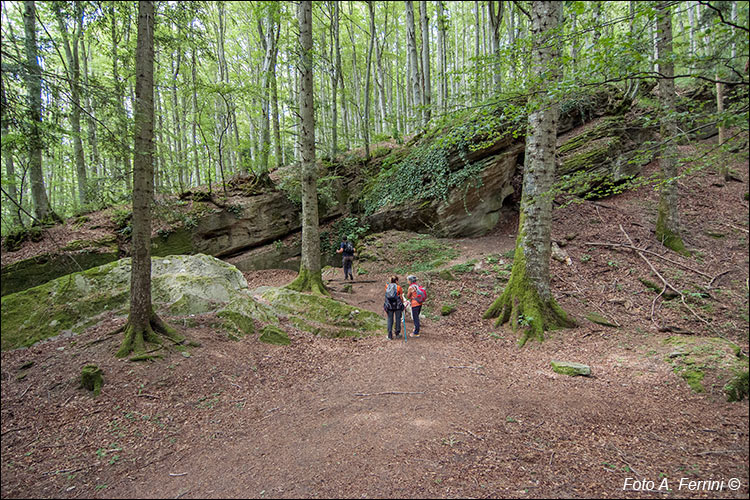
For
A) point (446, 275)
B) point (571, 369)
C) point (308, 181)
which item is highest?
point (308, 181)

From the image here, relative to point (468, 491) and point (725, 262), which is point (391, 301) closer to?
point (468, 491)

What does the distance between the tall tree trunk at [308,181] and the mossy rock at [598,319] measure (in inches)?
275

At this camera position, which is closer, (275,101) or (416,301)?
(416,301)

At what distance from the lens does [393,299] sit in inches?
297

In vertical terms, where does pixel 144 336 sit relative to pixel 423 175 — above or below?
below

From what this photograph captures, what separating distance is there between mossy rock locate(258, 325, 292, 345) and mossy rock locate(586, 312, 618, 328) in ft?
22.9

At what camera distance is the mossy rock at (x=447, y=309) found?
892 cm

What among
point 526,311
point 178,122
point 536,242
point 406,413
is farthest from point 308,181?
point 178,122

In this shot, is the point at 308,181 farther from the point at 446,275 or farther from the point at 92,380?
the point at 92,380

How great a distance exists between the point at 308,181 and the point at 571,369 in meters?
8.04

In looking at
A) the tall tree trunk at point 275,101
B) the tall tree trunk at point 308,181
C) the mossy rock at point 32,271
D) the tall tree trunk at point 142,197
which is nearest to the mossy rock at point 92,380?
the tall tree trunk at point 142,197

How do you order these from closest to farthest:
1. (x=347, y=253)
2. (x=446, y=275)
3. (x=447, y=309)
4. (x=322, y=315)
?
(x=322, y=315)
(x=447, y=309)
(x=446, y=275)
(x=347, y=253)

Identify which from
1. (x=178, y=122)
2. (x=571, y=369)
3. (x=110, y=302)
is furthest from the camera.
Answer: (x=178, y=122)

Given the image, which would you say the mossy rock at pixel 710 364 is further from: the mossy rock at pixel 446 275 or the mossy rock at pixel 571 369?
the mossy rock at pixel 446 275
